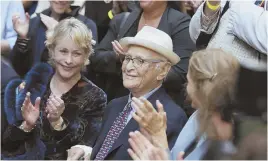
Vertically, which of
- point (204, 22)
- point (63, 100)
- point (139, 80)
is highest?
point (204, 22)

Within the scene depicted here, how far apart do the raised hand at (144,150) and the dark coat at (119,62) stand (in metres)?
1.23

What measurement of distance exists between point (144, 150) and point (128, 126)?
49 centimetres

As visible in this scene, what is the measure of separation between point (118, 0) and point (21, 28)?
802 millimetres

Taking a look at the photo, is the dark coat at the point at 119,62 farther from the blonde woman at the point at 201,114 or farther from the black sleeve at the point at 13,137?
the blonde woman at the point at 201,114

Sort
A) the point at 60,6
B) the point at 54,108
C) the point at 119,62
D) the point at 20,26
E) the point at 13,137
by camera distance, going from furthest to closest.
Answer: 1. the point at 60,6
2. the point at 20,26
3. the point at 119,62
4. the point at 13,137
5. the point at 54,108

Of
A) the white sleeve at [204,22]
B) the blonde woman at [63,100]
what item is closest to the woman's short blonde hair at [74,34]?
the blonde woman at [63,100]

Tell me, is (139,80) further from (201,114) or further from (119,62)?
(119,62)

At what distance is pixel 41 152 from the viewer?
350 cm

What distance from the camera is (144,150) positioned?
253 centimetres

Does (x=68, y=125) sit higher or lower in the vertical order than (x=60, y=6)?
lower

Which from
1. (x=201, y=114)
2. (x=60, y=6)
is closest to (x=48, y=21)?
(x=60, y=6)

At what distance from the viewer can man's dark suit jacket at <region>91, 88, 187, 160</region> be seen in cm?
291

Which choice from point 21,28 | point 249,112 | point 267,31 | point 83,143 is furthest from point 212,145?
point 21,28

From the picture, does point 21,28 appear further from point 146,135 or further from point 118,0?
point 146,135
